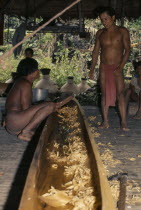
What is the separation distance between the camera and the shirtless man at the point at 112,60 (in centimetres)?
480

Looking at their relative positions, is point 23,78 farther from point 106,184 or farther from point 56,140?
point 106,184

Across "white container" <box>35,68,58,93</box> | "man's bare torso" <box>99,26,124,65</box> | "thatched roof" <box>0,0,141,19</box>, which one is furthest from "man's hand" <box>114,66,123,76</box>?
"thatched roof" <box>0,0,141,19</box>

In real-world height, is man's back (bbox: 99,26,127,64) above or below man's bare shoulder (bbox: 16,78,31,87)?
above

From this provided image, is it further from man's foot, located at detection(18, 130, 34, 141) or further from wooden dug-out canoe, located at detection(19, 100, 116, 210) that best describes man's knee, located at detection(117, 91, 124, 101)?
man's foot, located at detection(18, 130, 34, 141)

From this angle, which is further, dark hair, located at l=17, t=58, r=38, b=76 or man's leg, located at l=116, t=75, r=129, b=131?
man's leg, located at l=116, t=75, r=129, b=131

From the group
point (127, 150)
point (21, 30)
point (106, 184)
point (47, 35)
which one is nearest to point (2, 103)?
point (21, 30)

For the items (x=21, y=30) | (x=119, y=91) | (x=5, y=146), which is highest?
(x=21, y=30)

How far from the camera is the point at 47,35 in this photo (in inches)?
542

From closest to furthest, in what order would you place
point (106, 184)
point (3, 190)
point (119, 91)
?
point (106, 184) → point (3, 190) → point (119, 91)

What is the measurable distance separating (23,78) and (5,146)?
3.31 ft

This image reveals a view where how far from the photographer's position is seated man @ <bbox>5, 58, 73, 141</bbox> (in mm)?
4230

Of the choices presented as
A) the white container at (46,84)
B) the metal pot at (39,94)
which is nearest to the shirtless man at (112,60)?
the metal pot at (39,94)

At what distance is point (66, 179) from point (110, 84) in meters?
2.68

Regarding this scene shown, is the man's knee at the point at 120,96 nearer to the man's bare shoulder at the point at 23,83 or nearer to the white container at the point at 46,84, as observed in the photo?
the man's bare shoulder at the point at 23,83
